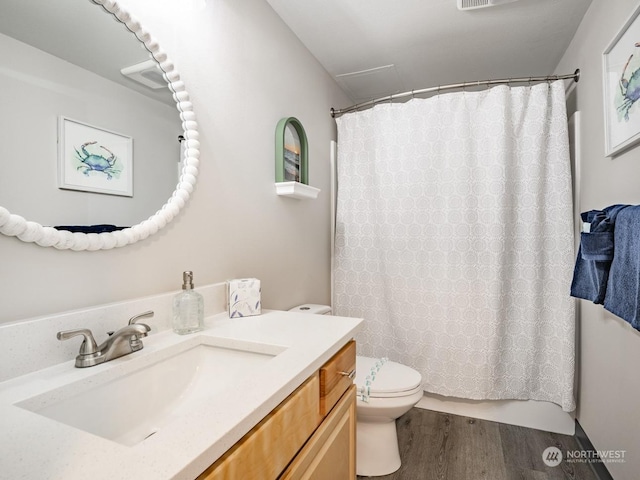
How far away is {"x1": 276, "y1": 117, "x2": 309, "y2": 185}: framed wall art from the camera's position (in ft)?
5.52

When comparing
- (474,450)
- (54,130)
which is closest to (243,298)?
(54,130)

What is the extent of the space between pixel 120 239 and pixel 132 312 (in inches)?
8.2

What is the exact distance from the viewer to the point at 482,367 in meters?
1.96

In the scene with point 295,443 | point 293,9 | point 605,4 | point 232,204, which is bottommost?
point 295,443

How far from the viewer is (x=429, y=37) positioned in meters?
2.00

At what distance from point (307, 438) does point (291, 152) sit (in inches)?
54.1

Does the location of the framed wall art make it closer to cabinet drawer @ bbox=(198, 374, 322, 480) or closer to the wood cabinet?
the wood cabinet

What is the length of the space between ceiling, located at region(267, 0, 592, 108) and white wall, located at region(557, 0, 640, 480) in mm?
221

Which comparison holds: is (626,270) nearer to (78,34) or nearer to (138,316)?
(138,316)

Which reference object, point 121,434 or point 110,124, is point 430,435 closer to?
point 121,434

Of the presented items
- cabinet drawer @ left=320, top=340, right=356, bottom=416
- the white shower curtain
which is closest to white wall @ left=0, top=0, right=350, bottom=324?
the white shower curtain

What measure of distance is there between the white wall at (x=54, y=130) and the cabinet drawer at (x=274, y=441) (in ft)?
2.21

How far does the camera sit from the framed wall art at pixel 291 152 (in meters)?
1.68

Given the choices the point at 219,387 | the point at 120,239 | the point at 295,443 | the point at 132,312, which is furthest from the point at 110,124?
the point at 295,443
